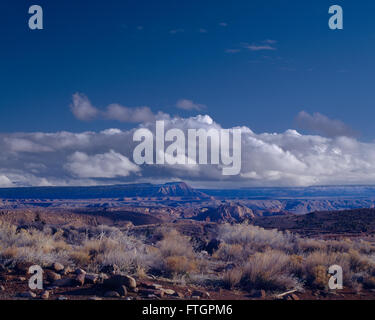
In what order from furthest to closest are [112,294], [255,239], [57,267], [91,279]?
1. [255,239]
2. [57,267]
3. [91,279]
4. [112,294]

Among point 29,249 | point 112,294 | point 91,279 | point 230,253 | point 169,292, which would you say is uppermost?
point 29,249

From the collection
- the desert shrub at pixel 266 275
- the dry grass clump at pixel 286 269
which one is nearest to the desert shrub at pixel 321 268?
the dry grass clump at pixel 286 269

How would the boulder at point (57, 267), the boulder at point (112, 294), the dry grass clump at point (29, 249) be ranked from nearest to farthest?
the boulder at point (112, 294) → the boulder at point (57, 267) → the dry grass clump at point (29, 249)

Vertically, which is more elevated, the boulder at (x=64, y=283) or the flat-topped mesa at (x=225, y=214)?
the boulder at (x=64, y=283)

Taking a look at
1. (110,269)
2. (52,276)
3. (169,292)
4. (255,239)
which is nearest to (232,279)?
(169,292)

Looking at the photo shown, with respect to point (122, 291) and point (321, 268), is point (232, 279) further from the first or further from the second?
point (122, 291)

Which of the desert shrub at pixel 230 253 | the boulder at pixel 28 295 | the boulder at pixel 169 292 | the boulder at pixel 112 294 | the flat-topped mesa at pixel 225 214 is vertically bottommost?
the flat-topped mesa at pixel 225 214

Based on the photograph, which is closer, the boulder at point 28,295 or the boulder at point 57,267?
the boulder at point 28,295

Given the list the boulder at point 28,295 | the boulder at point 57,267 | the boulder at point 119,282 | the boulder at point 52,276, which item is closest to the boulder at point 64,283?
the boulder at point 52,276

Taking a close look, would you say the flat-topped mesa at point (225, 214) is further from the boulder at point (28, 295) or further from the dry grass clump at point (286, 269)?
the boulder at point (28, 295)

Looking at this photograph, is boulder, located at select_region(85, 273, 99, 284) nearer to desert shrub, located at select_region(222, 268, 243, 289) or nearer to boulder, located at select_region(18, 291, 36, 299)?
boulder, located at select_region(18, 291, 36, 299)

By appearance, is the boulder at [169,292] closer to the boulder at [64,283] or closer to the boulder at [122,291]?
the boulder at [122,291]

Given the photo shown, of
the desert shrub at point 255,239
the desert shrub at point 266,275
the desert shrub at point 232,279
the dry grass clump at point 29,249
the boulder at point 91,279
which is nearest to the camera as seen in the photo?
the boulder at point 91,279

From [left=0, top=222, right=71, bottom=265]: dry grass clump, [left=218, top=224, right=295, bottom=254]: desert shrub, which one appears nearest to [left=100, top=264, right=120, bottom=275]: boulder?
[left=0, top=222, right=71, bottom=265]: dry grass clump
